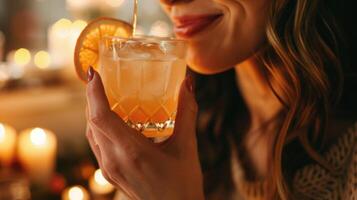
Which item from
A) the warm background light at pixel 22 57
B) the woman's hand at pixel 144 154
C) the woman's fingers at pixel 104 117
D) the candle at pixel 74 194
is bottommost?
the candle at pixel 74 194

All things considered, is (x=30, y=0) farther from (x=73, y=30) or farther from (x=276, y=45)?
(x=276, y=45)

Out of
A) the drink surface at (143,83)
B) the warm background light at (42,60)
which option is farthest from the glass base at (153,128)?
the warm background light at (42,60)

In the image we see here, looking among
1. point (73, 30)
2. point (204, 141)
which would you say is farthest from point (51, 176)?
point (73, 30)

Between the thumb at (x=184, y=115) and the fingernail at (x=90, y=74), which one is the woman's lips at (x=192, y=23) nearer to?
the thumb at (x=184, y=115)

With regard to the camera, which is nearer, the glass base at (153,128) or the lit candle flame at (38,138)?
the glass base at (153,128)

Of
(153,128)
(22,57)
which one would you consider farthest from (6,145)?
(153,128)

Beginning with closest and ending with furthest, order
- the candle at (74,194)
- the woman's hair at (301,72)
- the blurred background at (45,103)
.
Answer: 1. the woman's hair at (301,72)
2. the candle at (74,194)
3. the blurred background at (45,103)

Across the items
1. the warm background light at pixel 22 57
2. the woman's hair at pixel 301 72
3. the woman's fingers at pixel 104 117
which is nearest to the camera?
the woman's fingers at pixel 104 117

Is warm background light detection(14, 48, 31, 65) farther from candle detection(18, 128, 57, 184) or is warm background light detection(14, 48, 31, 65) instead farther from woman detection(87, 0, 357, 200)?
woman detection(87, 0, 357, 200)
